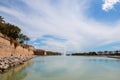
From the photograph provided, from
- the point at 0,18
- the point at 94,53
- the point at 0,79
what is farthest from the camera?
the point at 94,53

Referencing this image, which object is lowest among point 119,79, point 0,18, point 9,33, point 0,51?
point 119,79

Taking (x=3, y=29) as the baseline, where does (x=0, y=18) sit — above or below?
above

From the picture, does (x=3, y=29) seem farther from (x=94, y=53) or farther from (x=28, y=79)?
(x=94, y=53)

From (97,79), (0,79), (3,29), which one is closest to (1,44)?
(0,79)

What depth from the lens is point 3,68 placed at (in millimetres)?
10297

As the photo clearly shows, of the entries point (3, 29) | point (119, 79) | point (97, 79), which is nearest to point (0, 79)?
point (97, 79)

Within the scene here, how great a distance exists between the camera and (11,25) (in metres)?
A: 35.7

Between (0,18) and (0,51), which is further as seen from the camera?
(0,18)

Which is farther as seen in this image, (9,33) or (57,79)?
(9,33)

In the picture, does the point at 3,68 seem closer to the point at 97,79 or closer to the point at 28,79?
the point at 28,79

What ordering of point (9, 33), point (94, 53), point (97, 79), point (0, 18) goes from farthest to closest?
point (94, 53), point (9, 33), point (0, 18), point (97, 79)

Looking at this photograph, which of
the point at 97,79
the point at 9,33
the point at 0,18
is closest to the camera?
the point at 97,79

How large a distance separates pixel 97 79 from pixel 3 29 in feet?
82.9

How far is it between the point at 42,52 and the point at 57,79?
76.6 metres
